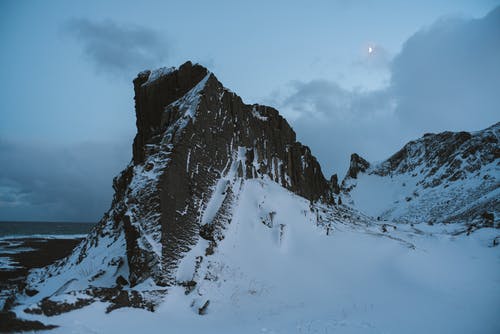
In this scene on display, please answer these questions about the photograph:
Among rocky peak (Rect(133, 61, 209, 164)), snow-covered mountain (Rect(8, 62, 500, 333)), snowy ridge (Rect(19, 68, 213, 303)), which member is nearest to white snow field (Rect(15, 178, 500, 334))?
snow-covered mountain (Rect(8, 62, 500, 333))

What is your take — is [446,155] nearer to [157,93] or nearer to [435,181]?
[435,181]

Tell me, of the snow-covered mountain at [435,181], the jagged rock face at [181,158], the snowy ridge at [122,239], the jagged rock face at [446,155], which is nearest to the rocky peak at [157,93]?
the jagged rock face at [181,158]

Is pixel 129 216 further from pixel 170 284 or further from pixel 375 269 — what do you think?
pixel 375 269

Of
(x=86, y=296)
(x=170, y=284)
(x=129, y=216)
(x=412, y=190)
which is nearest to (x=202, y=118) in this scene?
(x=129, y=216)

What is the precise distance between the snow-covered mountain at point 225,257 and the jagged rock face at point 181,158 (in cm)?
7

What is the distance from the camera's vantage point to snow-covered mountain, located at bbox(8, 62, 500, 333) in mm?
9273

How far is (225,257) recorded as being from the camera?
13.4 meters

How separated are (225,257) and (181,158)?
5200mm

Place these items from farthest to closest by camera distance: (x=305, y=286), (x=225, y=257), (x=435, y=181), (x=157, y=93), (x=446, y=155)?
(x=446, y=155) → (x=435, y=181) → (x=157, y=93) → (x=225, y=257) → (x=305, y=286)

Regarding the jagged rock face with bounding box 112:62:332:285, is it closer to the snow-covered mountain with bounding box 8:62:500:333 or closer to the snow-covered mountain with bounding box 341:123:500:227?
the snow-covered mountain with bounding box 8:62:500:333

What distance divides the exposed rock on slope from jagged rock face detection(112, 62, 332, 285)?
4 centimetres

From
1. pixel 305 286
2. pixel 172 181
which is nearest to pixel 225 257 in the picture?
pixel 305 286

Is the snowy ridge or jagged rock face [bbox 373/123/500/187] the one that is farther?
jagged rock face [bbox 373/123/500/187]

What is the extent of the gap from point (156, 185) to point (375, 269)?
41.3ft
